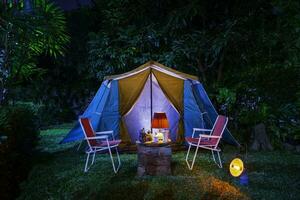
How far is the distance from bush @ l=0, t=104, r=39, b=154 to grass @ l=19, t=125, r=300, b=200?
40cm

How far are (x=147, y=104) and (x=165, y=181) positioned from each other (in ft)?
9.39

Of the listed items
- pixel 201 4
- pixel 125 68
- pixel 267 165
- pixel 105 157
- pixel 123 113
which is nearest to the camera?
pixel 267 165

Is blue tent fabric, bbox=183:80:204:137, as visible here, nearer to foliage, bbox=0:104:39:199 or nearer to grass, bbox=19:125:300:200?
grass, bbox=19:125:300:200

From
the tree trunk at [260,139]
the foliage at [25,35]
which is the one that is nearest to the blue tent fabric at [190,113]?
Result: the tree trunk at [260,139]

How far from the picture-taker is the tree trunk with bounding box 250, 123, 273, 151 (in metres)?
7.05

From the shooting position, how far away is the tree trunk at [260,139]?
23.1ft

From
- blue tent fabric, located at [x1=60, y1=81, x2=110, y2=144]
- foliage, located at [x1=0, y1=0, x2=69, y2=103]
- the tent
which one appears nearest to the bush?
foliage, located at [x1=0, y1=0, x2=69, y2=103]

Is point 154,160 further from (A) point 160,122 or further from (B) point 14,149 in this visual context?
(B) point 14,149

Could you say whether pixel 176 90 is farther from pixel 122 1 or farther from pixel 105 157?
pixel 122 1

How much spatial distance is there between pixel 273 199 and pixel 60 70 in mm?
10954

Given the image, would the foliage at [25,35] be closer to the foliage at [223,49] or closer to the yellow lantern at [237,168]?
the foliage at [223,49]

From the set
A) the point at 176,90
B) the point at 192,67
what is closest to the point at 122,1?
the point at 192,67

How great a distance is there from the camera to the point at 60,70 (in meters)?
13.7

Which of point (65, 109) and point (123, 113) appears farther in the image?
point (65, 109)
